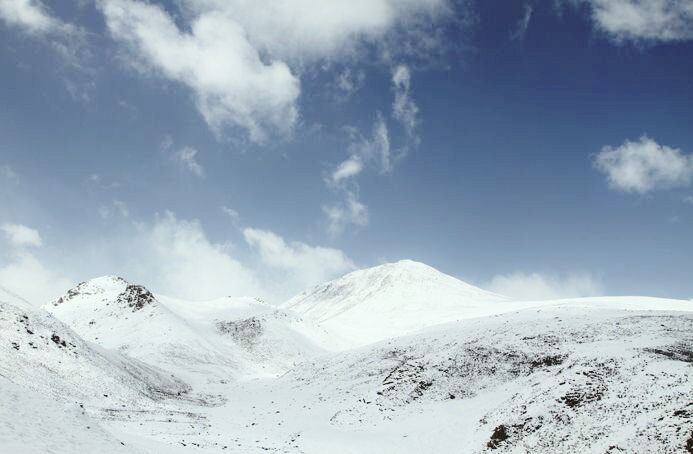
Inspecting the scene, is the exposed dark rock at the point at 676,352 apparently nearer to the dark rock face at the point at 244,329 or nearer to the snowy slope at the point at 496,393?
the snowy slope at the point at 496,393

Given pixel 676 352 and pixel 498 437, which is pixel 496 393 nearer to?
pixel 498 437

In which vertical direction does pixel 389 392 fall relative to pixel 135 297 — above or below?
below

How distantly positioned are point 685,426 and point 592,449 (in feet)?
12.8

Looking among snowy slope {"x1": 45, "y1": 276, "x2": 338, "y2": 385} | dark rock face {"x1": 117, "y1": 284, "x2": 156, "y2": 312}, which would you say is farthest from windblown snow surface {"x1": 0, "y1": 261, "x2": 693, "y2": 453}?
dark rock face {"x1": 117, "y1": 284, "x2": 156, "y2": 312}

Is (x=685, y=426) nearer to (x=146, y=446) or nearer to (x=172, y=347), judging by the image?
(x=146, y=446)

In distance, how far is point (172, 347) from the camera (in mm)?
78688

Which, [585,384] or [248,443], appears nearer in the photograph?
[585,384]

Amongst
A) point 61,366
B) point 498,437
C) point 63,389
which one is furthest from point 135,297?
point 498,437

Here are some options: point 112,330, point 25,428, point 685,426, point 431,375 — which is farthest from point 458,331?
point 112,330

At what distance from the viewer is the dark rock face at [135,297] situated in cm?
9525

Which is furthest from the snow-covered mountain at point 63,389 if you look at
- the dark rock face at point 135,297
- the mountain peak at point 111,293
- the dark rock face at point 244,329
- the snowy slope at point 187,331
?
the mountain peak at point 111,293

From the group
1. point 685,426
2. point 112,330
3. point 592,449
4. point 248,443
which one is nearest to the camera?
point 685,426

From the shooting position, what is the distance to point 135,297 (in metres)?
97.7

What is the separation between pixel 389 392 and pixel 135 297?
251 feet
